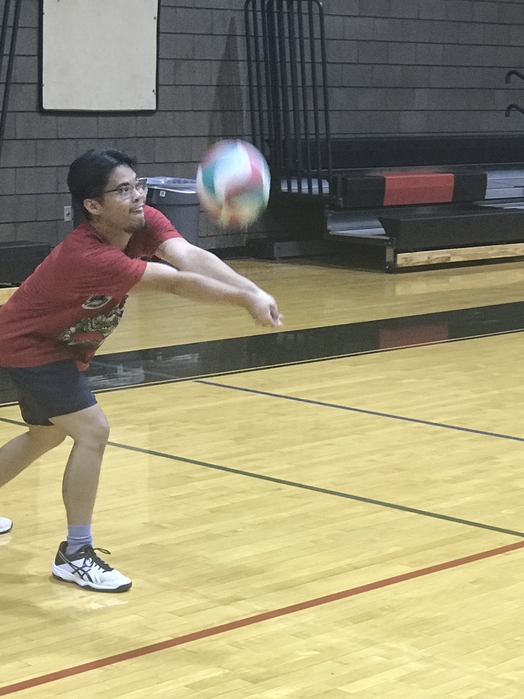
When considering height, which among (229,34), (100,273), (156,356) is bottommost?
(156,356)

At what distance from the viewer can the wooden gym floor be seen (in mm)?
2768

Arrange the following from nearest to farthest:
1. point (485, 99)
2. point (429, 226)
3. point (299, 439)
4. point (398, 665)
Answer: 1. point (398, 665)
2. point (299, 439)
3. point (429, 226)
4. point (485, 99)

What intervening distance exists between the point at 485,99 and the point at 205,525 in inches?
380

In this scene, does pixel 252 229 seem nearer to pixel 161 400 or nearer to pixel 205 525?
pixel 161 400

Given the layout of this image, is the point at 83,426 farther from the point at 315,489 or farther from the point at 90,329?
the point at 315,489

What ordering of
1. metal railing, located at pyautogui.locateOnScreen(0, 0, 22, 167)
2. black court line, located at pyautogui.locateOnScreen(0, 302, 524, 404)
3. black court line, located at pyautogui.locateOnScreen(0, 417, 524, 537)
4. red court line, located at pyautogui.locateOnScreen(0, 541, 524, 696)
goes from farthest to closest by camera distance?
metal railing, located at pyautogui.locateOnScreen(0, 0, 22, 167) → black court line, located at pyautogui.locateOnScreen(0, 302, 524, 404) → black court line, located at pyautogui.locateOnScreen(0, 417, 524, 537) → red court line, located at pyautogui.locateOnScreen(0, 541, 524, 696)

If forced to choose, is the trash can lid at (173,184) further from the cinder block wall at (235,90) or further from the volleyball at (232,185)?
the volleyball at (232,185)

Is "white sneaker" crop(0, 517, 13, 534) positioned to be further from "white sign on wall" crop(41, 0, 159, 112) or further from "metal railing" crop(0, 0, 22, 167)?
"white sign on wall" crop(41, 0, 159, 112)

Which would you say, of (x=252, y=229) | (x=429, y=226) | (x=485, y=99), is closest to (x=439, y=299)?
(x=429, y=226)

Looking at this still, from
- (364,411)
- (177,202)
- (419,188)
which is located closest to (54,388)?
(364,411)

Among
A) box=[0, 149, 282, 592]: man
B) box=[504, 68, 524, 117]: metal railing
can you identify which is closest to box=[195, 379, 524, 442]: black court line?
box=[0, 149, 282, 592]: man

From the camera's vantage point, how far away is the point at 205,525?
384 cm

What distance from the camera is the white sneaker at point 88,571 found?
3.28 metres

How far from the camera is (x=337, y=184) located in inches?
407
